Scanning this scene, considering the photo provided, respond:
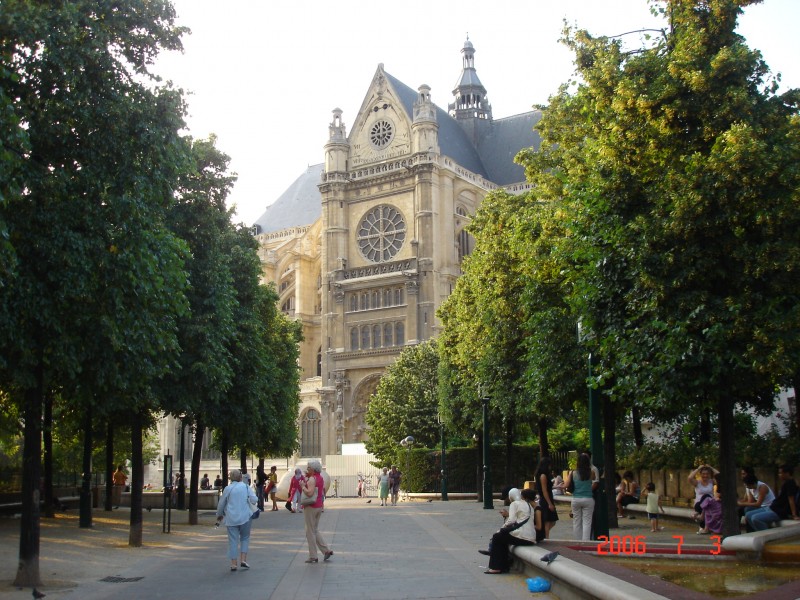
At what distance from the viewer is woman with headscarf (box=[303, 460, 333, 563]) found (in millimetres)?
15828

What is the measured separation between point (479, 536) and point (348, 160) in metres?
58.3

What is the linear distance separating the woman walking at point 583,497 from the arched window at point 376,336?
2169 inches

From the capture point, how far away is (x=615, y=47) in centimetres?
1877

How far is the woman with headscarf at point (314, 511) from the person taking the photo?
51.9ft

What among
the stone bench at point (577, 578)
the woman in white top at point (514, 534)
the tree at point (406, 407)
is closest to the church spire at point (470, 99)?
the tree at point (406, 407)

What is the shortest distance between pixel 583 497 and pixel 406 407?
129 ft

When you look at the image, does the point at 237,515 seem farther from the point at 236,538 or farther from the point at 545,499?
the point at 545,499

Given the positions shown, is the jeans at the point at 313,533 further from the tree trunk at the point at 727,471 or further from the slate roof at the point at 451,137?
the slate roof at the point at 451,137

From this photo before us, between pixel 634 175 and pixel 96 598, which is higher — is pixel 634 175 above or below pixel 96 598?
above

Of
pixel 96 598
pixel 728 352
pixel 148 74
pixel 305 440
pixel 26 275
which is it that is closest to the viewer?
pixel 96 598

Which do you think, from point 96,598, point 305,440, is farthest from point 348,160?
point 96,598

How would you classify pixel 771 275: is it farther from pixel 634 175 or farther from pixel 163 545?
pixel 163 545

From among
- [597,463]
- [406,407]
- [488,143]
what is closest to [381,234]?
→ [488,143]

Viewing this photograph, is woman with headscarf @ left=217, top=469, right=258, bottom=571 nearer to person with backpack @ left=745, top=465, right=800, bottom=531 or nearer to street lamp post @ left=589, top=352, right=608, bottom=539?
street lamp post @ left=589, top=352, right=608, bottom=539
